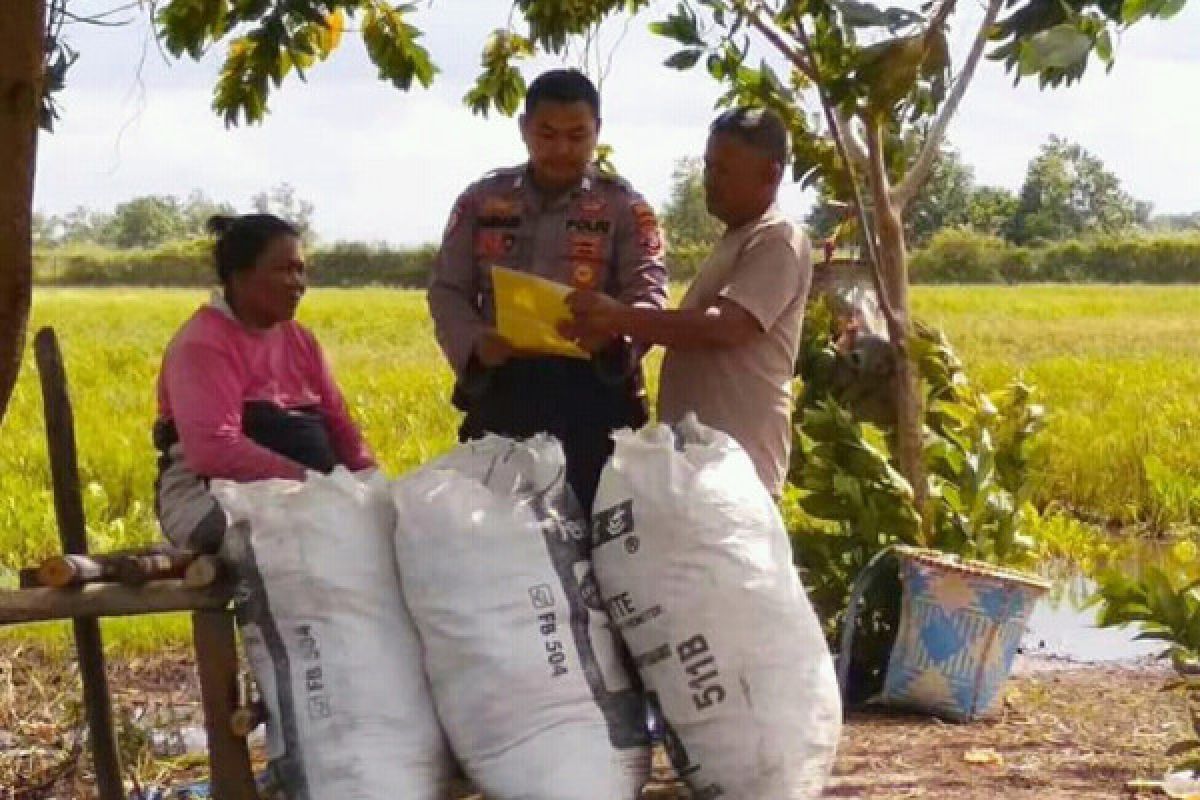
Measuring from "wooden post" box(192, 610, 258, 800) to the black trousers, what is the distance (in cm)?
68

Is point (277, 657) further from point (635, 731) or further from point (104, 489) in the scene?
point (104, 489)

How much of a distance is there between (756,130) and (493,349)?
65cm

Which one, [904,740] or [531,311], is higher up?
[531,311]

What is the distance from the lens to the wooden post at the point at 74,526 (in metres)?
3.44

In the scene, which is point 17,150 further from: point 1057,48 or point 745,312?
point 1057,48

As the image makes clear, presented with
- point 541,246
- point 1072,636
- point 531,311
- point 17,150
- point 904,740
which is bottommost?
point 1072,636

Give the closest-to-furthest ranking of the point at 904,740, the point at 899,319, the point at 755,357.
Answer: the point at 755,357 < the point at 904,740 < the point at 899,319

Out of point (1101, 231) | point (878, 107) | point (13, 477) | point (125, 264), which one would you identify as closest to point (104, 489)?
point (13, 477)

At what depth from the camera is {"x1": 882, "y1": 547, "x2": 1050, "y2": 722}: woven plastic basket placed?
4469mm

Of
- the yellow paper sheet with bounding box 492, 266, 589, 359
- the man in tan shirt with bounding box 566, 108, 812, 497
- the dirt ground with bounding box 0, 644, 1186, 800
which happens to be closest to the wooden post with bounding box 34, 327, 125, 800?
the dirt ground with bounding box 0, 644, 1186, 800

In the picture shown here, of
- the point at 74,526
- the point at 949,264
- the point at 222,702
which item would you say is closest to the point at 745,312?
the point at 222,702

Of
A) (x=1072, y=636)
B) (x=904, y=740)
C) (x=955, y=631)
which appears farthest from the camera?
(x=1072, y=636)

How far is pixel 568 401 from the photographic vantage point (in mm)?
3537

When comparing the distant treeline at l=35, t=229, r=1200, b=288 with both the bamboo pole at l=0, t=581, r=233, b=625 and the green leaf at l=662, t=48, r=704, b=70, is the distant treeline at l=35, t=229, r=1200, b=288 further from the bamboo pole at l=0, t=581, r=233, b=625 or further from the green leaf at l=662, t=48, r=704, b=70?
the bamboo pole at l=0, t=581, r=233, b=625
